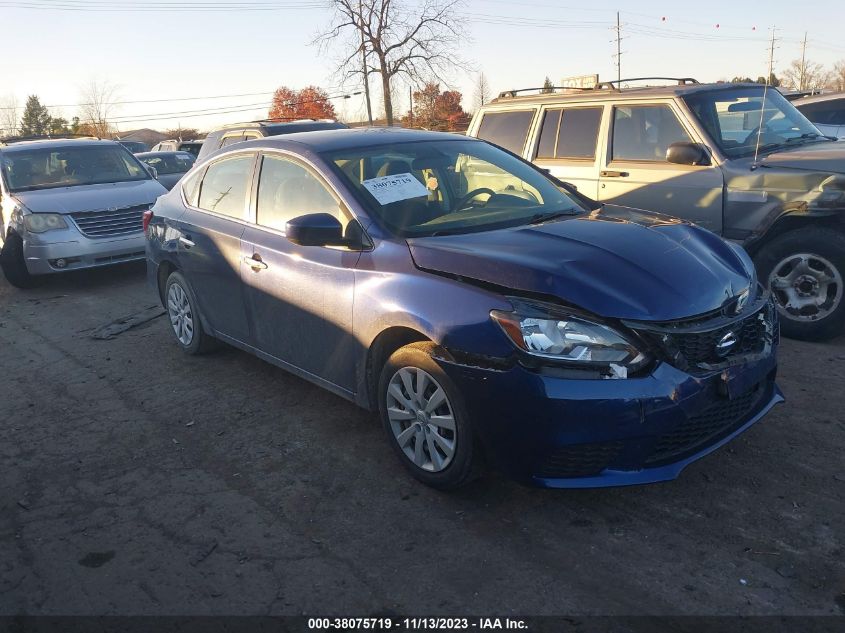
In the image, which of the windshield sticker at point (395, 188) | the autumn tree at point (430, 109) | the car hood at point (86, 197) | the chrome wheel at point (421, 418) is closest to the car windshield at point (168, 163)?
the car hood at point (86, 197)

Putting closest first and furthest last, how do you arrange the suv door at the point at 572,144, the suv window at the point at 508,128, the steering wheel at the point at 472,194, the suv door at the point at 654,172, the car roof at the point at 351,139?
the steering wheel at the point at 472,194
the car roof at the point at 351,139
the suv door at the point at 654,172
the suv door at the point at 572,144
the suv window at the point at 508,128

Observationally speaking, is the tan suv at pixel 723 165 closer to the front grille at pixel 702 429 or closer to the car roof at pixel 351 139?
the car roof at pixel 351 139

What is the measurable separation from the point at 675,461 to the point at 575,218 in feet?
5.21

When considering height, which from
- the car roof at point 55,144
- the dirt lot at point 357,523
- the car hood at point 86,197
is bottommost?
the dirt lot at point 357,523

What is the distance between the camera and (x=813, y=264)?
5699mm

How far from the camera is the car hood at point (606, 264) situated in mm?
3328

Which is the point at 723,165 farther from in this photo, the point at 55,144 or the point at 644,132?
the point at 55,144

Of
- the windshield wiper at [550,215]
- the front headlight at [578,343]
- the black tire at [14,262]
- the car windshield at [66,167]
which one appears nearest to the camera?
the front headlight at [578,343]

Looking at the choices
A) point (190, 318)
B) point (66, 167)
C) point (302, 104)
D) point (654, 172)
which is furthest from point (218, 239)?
point (302, 104)

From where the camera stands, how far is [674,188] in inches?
252

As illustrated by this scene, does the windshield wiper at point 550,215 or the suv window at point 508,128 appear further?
the suv window at point 508,128

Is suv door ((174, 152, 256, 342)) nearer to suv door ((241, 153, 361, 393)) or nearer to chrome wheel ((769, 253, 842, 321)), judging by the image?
suv door ((241, 153, 361, 393))

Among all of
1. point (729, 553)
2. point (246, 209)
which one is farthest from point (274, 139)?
point (729, 553)

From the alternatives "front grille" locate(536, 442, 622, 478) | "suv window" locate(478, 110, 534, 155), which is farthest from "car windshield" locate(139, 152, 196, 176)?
"front grille" locate(536, 442, 622, 478)
